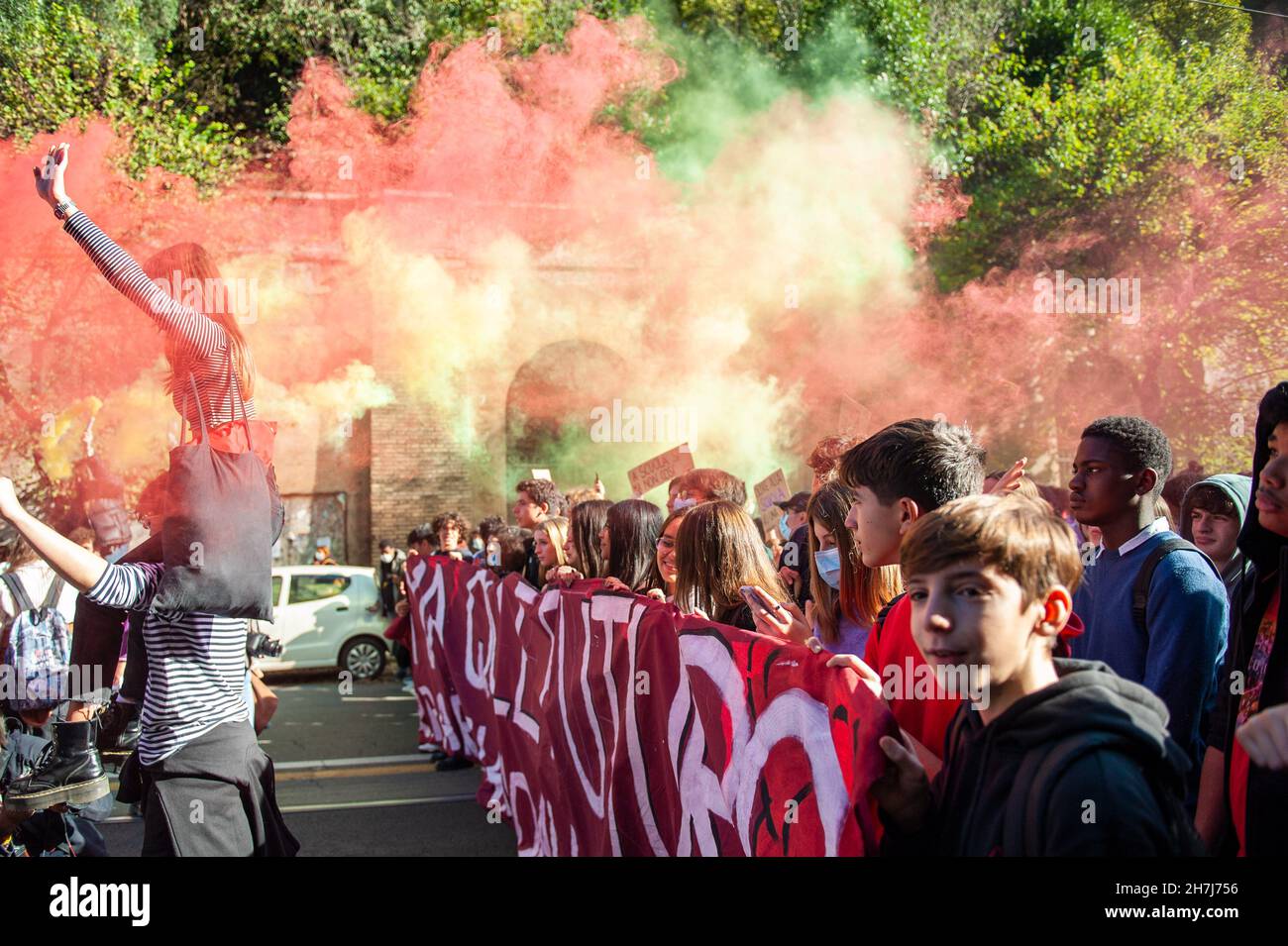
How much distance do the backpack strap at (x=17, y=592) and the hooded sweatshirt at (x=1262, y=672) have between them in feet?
16.2

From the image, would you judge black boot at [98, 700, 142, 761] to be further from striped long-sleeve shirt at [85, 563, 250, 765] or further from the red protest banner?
the red protest banner

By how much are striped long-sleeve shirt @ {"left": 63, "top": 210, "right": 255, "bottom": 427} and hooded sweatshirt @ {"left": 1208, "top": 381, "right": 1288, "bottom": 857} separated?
2.71 m

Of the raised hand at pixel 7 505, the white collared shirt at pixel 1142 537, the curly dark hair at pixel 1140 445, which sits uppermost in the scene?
the curly dark hair at pixel 1140 445

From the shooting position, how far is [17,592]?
5.47m

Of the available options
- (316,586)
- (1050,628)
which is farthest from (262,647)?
(316,586)

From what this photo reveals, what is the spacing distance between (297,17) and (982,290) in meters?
11.6

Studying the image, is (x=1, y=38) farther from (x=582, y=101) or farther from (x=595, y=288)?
(x=595, y=288)

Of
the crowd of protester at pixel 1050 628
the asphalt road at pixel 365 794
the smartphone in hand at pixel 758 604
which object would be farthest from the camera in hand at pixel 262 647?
the smartphone in hand at pixel 758 604

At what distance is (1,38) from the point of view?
12.5m

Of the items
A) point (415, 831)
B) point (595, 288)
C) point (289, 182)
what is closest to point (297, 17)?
point (289, 182)

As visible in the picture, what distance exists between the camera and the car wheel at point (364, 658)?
47.3 feet

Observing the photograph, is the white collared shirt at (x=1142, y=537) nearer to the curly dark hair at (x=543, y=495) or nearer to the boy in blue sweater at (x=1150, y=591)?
the boy in blue sweater at (x=1150, y=591)

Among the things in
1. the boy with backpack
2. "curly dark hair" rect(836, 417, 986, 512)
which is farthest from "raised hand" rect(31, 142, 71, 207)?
the boy with backpack

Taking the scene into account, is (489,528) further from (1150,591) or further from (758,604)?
(1150,591)
